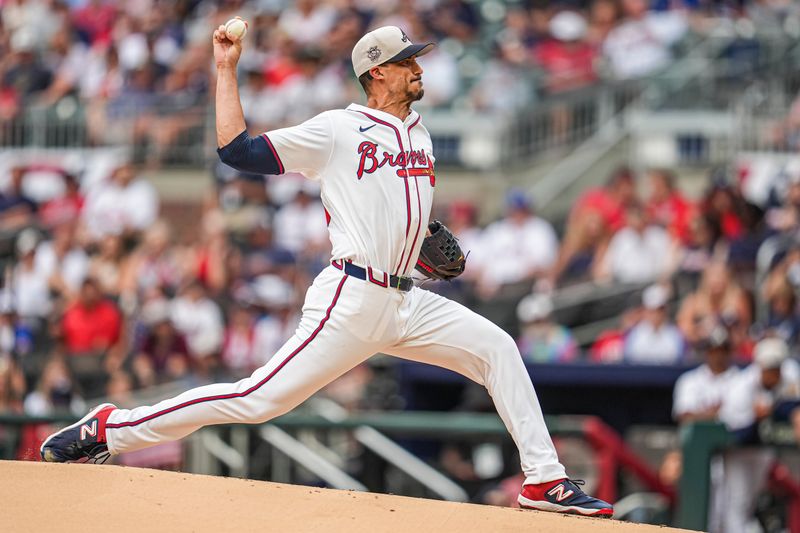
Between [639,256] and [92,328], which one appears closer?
[639,256]

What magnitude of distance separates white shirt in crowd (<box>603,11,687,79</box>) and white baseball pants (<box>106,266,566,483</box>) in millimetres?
8966

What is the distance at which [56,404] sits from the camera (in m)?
12.1

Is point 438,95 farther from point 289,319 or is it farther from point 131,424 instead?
point 131,424

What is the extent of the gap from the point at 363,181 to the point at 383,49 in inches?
21.7

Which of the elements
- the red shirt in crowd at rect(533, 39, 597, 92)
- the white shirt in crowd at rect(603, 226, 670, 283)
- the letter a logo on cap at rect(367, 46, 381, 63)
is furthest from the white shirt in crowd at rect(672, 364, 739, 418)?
the red shirt in crowd at rect(533, 39, 597, 92)

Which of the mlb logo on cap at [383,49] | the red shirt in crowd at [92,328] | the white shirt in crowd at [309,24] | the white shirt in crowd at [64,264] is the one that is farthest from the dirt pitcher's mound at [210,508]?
the white shirt in crowd at [309,24]

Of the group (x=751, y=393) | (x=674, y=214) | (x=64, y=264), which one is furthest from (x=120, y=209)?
(x=751, y=393)

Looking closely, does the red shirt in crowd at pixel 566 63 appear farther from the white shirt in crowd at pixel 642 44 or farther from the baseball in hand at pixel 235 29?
the baseball in hand at pixel 235 29

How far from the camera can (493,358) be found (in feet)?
19.6

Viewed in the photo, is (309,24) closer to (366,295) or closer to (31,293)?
(31,293)

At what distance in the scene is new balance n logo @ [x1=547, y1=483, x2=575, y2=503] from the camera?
6012 millimetres

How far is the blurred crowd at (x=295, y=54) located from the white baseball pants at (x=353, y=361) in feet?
29.2

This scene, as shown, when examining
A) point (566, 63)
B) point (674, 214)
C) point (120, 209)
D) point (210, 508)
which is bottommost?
point (210, 508)

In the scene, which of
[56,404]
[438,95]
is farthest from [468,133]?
[56,404]
